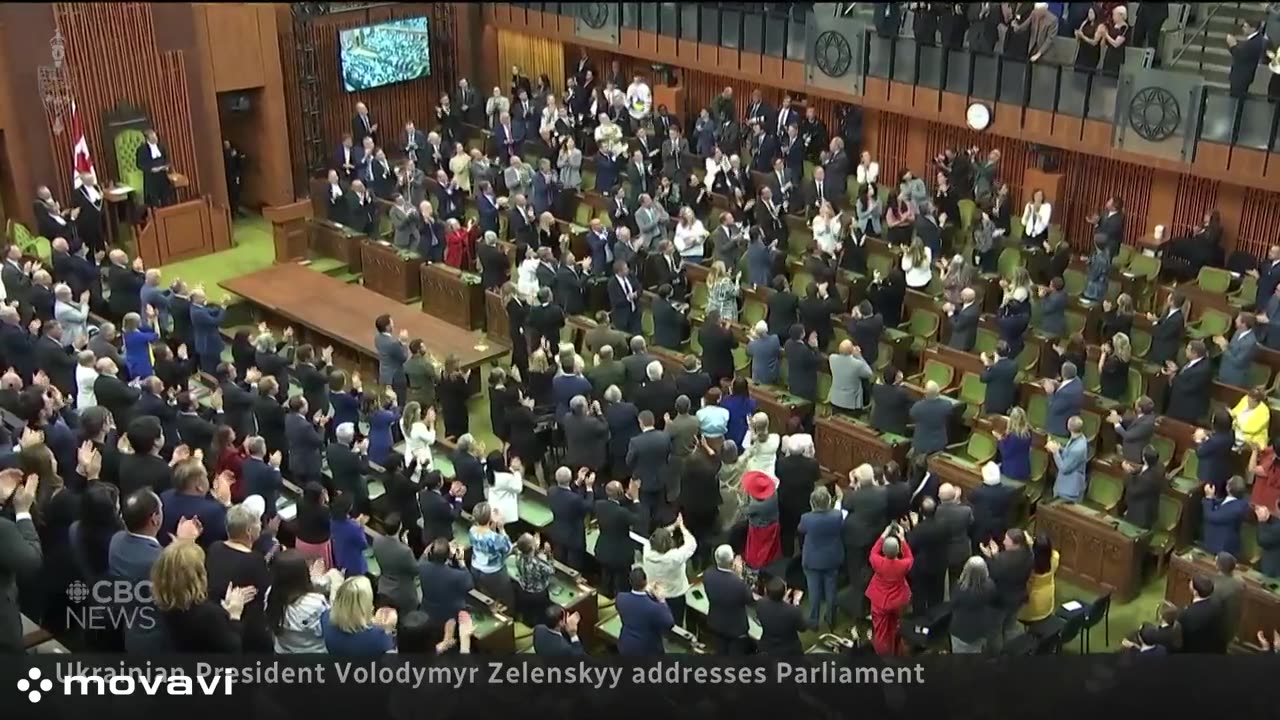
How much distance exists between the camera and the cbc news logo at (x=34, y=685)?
24.6 feet

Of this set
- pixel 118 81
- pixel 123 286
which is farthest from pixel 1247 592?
pixel 118 81

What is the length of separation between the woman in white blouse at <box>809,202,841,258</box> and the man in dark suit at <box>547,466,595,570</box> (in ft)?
20.2

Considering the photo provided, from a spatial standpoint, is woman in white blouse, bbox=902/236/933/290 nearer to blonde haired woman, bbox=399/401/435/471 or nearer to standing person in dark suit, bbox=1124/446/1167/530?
standing person in dark suit, bbox=1124/446/1167/530

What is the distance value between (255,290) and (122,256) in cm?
198

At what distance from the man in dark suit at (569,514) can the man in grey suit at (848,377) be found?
120 inches

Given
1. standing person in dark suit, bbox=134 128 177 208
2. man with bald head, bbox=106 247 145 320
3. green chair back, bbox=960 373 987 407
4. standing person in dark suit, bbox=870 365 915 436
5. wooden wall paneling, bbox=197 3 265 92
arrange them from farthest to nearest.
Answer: wooden wall paneling, bbox=197 3 265 92 < standing person in dark suit, bbox=134 128 177 208 < man with bald head, bbox=106 247 145 320 < green chair back, bbox=960 373 987 407 < standing person in dark suit, bbox=870 365 915 436

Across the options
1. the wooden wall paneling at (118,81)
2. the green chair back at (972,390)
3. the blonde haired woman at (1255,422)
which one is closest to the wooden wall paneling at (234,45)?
the wooden wall paneling at (118,81)

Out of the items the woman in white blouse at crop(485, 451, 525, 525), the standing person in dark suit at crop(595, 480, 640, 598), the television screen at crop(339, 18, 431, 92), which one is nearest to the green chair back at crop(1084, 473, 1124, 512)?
the standing person in dark suit at crop(595, 480, 640, 598)

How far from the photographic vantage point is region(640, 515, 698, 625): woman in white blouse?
31.4ft

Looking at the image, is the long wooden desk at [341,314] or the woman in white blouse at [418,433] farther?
the long wooden desk at [341,314]

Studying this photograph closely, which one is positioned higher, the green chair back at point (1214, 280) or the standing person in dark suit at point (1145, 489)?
the green chair back at point (1214, 280)

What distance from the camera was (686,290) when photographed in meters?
15.9

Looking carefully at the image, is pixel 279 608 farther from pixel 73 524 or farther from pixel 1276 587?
pixel 1276 587

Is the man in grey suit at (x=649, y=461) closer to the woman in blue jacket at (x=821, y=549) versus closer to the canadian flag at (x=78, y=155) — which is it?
the woman in blue jacket at (x=821, y=549)
